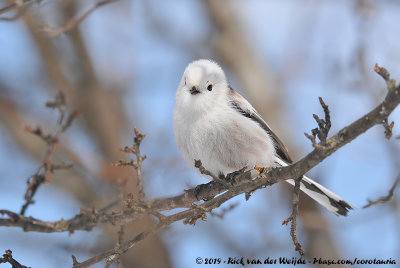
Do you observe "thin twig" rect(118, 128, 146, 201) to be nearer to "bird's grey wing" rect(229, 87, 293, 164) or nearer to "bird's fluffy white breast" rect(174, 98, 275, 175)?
"bird's fluffy white breast" rect(174, 98, 275, 175)

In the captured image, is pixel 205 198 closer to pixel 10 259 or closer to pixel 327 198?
pixel 327 198

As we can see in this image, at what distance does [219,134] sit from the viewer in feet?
10.3

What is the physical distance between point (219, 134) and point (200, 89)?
1.40ft

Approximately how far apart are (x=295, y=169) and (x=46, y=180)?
1.41 meters

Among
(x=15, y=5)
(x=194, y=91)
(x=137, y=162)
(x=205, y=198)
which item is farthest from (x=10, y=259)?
(x=194, y=91)

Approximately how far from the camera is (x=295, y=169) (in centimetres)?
215

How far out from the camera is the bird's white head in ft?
10.7

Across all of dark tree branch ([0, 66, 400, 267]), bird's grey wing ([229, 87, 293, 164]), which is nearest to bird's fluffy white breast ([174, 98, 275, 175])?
bird's grey wing ([229, 87, 293, 164])

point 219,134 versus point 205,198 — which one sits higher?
point 219,134

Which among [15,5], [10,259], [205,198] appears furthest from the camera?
[205,198]

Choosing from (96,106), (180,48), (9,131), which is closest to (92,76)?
(96,106)

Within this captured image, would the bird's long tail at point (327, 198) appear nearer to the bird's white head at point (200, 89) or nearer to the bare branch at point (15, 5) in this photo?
the bird's white head at point (200, 89)

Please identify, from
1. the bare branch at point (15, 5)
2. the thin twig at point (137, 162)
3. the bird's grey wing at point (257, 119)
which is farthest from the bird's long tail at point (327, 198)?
the bare branch at point (15, 5)

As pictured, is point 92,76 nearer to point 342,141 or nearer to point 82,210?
point 82,210
